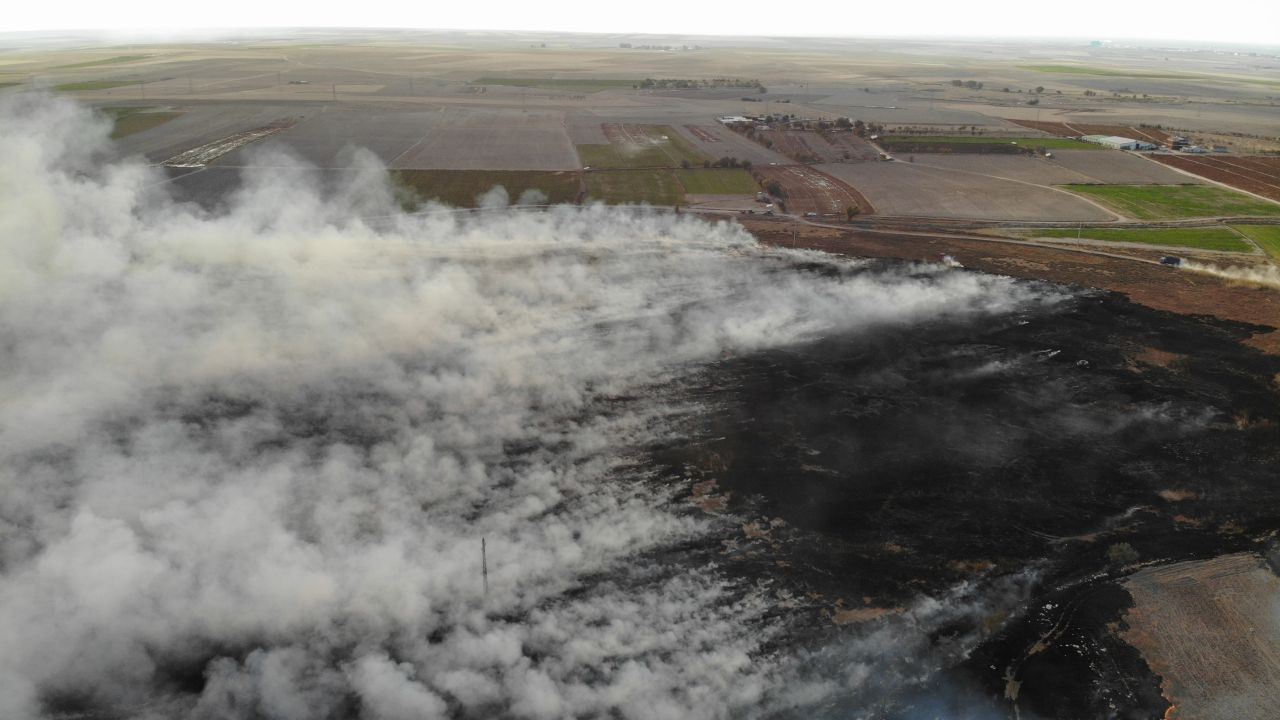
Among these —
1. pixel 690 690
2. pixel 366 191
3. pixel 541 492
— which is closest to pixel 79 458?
pixel 541 492

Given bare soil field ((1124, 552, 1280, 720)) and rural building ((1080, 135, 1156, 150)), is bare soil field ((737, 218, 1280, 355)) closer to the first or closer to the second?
bare soil field ((1124, 552, 1280, 720))

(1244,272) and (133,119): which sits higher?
(133,119)

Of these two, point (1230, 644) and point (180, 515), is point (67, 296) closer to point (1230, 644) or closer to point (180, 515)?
point (180, 515)

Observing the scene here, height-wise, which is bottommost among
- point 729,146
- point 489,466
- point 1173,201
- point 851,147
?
point 489,466

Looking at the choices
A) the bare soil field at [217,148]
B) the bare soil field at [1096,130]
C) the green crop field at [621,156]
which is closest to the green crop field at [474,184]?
the green crop field at [621,156]

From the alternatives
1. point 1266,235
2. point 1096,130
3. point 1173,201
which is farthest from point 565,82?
point 1266,235

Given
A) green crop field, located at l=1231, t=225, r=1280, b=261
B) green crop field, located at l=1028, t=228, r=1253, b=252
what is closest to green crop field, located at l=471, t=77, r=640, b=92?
green crop field, located at l=1028, t=228, r=1253, b=252

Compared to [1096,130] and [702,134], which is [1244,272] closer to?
[702,134]
